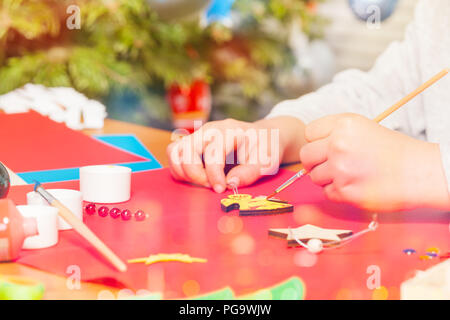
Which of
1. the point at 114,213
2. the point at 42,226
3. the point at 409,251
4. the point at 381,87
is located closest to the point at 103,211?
the point at 114,213

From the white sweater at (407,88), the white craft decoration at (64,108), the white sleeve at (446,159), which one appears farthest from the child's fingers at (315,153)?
the white craft decoration at (64,108)

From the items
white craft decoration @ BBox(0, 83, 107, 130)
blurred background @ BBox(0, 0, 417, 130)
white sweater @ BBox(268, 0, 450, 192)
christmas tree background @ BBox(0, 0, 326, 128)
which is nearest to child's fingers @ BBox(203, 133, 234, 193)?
white sweater @ BBox(268, 0, 450, 192)

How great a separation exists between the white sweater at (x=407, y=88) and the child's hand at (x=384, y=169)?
0.38 metres

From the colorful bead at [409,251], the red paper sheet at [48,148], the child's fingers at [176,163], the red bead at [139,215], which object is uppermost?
the red paper sheet at [48,148]

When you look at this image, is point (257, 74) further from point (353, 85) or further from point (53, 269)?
point (53, 269)

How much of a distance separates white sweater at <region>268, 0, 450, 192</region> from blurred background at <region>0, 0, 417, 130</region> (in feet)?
3.11

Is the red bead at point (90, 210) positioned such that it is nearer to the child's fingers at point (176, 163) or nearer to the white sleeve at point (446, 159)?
the child's fingers at point (176, 163)

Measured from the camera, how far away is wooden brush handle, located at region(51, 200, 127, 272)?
498mm

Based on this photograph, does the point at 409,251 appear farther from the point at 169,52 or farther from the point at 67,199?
the point at 169,52

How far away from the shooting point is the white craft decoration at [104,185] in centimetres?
72

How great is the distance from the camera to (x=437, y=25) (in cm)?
108

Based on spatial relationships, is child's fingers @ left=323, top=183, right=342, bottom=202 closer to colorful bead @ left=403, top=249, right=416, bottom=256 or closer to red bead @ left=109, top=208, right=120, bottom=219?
colorful bead @ left=403, top=249, right=416, bottom=256
